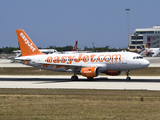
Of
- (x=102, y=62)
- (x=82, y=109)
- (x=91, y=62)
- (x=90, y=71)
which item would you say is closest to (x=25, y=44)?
(x=91, y=62)

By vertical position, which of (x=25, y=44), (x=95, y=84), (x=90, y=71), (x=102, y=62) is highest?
(x=25, y=44)

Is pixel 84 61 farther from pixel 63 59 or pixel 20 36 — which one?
pixel 20 36

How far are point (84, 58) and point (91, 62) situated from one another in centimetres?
136

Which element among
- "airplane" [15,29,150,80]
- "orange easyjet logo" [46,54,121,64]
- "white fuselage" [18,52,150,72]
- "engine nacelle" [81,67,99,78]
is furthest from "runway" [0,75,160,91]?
"orange easyjet logo" [46,54,121,64]

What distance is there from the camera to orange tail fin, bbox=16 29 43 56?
44.3m

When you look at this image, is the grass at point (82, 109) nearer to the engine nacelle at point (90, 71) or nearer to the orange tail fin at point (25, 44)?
the engine nacelle at point (90, 71)

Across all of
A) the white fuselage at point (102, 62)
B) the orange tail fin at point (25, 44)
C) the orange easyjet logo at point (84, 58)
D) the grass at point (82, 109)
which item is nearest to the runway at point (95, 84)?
the white fuselage at point (102, 62)

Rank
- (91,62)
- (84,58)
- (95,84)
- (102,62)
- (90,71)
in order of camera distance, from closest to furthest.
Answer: (95,84), (90,71), (102,62), (91,62), (84,58)

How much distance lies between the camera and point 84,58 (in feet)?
133

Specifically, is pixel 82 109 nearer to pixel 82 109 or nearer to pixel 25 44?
pixel 82 109

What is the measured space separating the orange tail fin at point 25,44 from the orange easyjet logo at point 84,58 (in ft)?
10.9

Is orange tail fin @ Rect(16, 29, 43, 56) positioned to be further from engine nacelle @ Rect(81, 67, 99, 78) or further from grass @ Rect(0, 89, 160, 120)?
grass @ Rect(0, 89, 160, 120)

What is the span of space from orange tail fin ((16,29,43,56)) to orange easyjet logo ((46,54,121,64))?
332cm

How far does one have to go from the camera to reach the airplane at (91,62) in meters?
38.1
